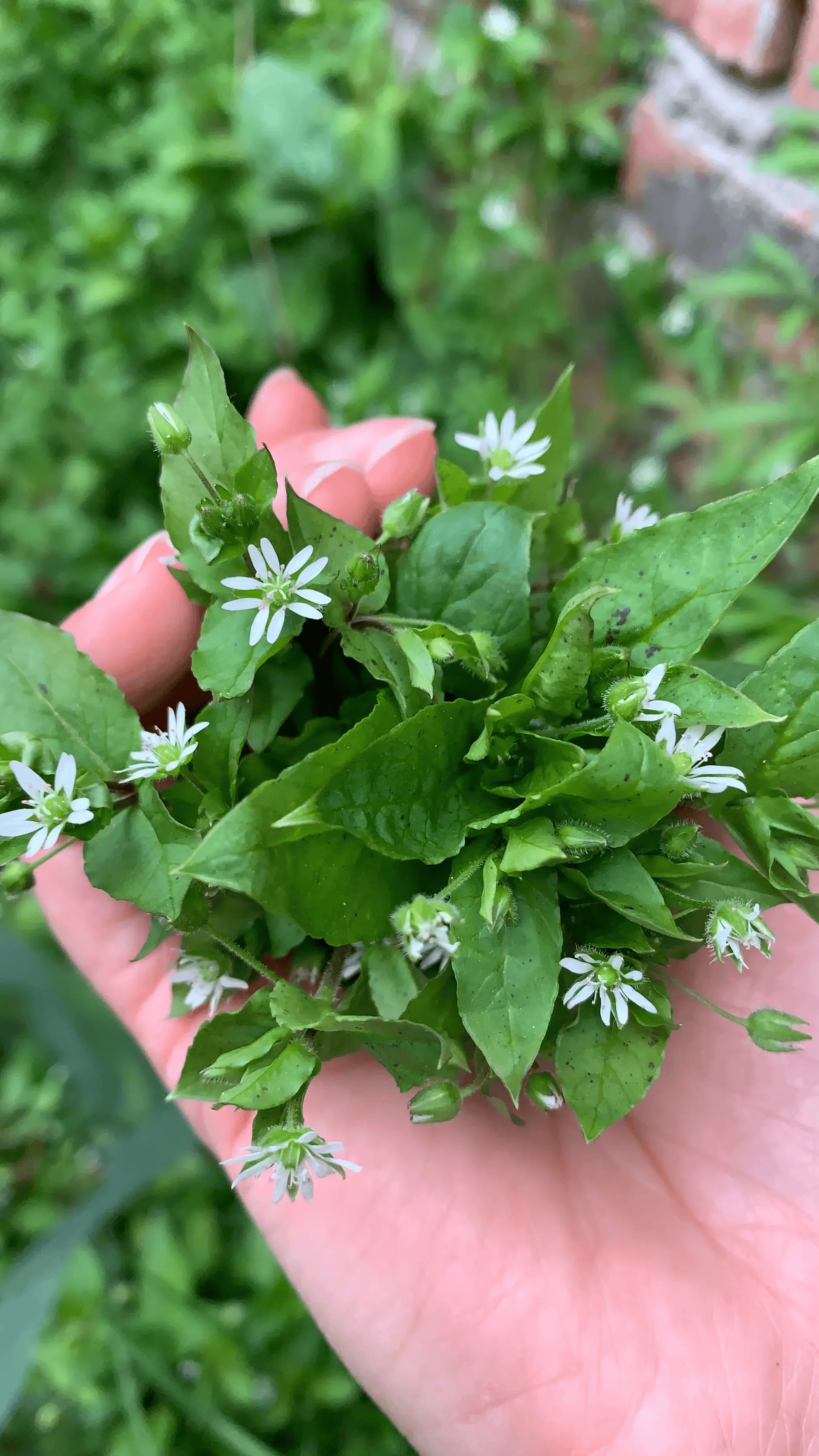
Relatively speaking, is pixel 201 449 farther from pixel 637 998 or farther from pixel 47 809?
pixel 637 998

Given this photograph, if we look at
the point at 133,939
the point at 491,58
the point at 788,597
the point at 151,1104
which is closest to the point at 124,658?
the point at 133,939

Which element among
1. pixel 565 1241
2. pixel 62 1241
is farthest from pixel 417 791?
pixel 62 1241

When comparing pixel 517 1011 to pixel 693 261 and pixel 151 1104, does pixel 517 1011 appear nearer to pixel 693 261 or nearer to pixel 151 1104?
pixel 151 1104

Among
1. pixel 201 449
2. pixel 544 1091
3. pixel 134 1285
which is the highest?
pixel 201 449

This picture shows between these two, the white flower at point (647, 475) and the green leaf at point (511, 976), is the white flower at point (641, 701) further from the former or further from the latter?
the white flower at point (647, 475)

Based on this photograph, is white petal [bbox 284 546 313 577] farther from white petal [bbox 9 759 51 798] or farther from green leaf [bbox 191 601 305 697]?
white petal [bbox 9 759 51 798]

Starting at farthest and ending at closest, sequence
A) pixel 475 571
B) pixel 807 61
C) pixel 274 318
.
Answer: pixel 274 318 < pixel 807 61 < pixel 475 571
